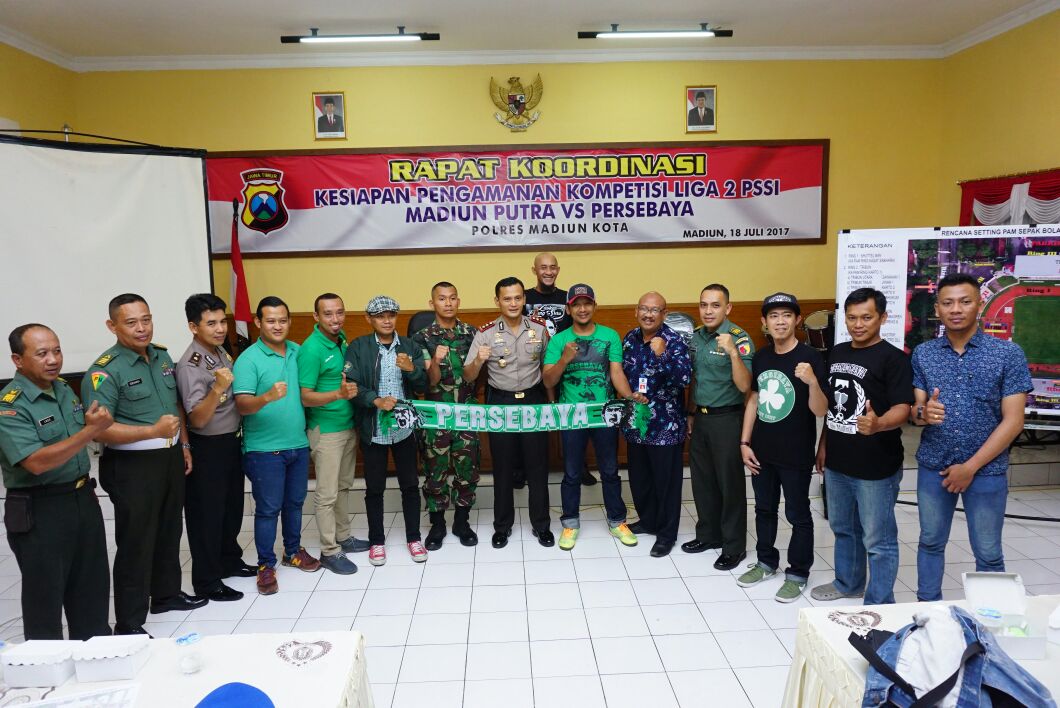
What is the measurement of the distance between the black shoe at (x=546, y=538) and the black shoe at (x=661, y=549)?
2.06ft

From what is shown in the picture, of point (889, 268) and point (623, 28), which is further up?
point (623, 28)

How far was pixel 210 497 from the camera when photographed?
343 cm

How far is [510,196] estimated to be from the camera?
6.09 metres

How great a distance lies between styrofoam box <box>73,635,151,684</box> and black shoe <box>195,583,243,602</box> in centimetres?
189

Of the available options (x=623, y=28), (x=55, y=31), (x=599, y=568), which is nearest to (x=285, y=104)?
(x=55, y=31)

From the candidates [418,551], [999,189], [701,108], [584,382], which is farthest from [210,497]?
[999,189]

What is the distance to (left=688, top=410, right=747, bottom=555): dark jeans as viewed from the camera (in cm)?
363

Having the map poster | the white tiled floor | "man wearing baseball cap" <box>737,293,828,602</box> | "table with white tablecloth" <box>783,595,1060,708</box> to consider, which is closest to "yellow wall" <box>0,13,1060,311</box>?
the map poster

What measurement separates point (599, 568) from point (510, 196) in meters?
3.57

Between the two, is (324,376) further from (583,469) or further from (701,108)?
(701,108)

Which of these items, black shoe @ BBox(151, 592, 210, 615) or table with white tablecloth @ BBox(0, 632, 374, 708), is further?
black shoe @ BBox(151, 592, 210, 615)

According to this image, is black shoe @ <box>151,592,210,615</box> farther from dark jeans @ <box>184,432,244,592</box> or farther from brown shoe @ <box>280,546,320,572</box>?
brown shoe @ <box>280,546,320,572</box>

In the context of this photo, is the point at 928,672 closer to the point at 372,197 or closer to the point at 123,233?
the point at 123,233

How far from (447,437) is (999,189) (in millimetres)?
4921
